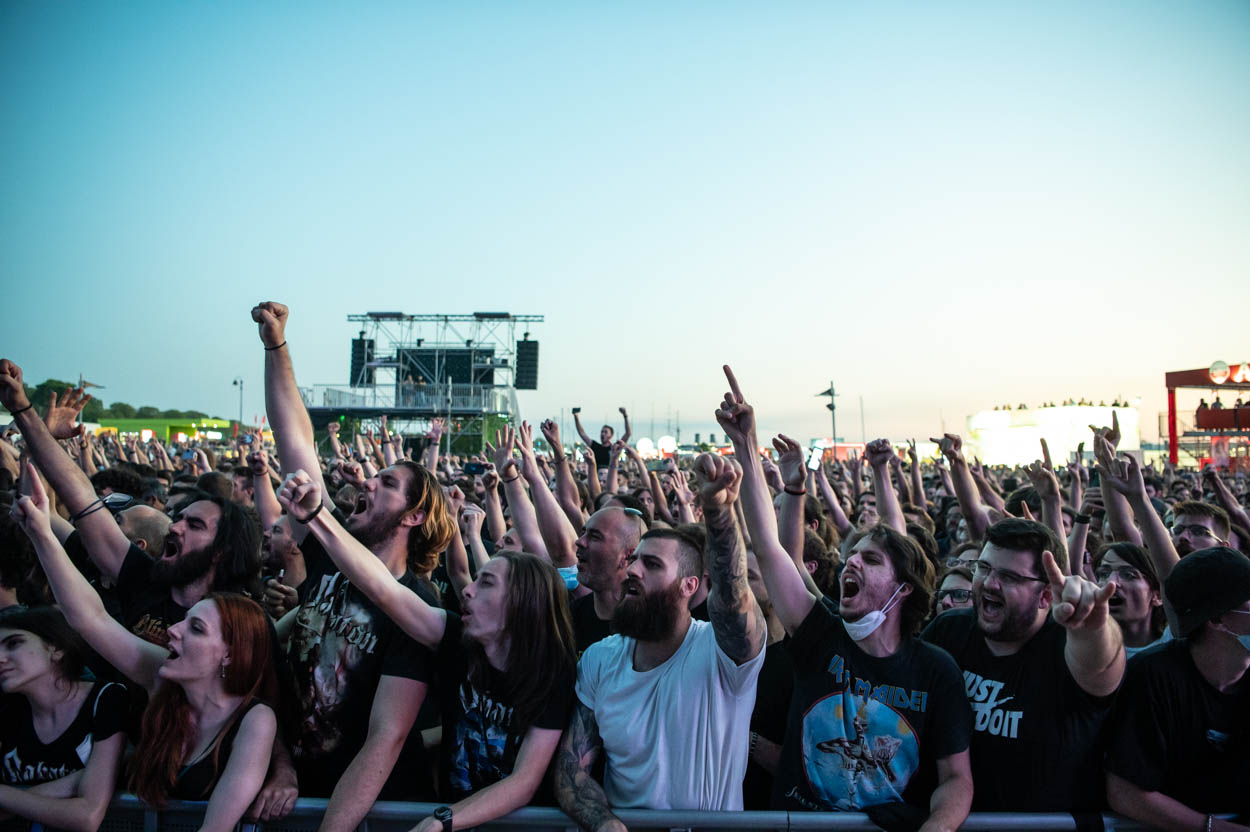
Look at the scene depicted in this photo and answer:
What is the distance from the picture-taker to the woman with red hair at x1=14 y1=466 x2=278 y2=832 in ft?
9.36

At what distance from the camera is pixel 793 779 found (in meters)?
3.01

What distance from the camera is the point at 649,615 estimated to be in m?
3.06

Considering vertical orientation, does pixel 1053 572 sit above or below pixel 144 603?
above

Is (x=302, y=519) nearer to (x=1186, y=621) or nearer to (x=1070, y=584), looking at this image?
(x=1070, y=584)

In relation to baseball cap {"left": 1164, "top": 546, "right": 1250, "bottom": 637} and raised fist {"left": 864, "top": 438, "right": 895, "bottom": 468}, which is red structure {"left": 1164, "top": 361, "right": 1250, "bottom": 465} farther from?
baseball cap {"left": 1164, "top": 546, "right": 1250, "bottom": 637}

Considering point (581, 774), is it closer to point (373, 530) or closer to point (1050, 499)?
point (373, 530)

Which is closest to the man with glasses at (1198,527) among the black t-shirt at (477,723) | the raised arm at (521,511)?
the raised arm at (521,511)

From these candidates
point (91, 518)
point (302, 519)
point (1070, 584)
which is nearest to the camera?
point (1070, 584)

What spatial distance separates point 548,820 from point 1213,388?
4254 centimetres

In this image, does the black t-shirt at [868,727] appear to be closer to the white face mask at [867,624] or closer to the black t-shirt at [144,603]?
the white face mask at [867,624]

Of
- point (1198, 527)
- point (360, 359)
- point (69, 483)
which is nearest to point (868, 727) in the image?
point (1198, 527)

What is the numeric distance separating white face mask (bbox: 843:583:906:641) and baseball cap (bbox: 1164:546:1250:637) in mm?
1007

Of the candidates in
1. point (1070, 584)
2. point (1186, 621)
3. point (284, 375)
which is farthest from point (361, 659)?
point (1186, 621)

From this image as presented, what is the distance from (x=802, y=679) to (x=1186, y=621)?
136 cm
